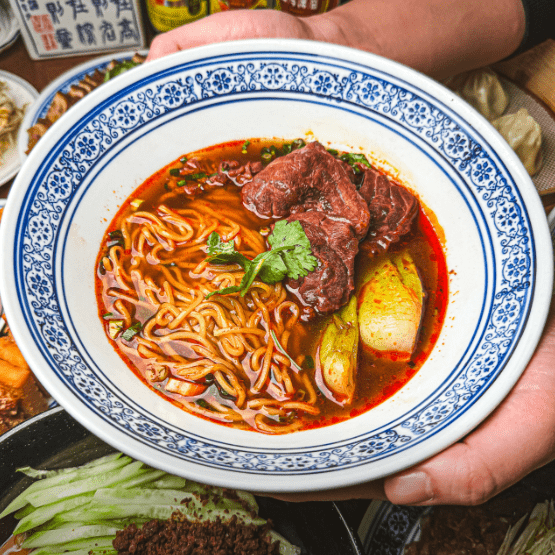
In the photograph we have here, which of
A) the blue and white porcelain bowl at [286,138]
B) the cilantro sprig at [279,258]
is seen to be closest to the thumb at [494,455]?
the blue and white porcelain bowl at [286,138]

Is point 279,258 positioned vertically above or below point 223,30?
below

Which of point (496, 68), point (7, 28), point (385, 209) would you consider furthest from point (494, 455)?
point (7, 28)

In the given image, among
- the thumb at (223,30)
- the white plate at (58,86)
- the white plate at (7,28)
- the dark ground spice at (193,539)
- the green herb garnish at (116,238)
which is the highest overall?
the white plate at (7,28)

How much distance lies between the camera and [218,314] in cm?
317

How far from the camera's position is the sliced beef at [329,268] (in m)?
3.06

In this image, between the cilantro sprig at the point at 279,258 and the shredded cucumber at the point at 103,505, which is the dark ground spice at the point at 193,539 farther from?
the cilantro sprig at the point at 279,258

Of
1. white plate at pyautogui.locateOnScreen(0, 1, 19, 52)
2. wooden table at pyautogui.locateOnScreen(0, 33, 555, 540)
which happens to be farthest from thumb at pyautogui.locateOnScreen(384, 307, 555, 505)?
white plate at pyautogui.locateOnScreen(0, 1, 19, 52)

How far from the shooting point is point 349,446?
245cm

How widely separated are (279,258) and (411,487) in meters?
1.58

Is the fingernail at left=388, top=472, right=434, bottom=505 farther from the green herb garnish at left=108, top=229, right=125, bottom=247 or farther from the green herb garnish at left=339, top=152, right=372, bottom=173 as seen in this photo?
the green herb garnish at left=108, top=229, right=125, bottom=247

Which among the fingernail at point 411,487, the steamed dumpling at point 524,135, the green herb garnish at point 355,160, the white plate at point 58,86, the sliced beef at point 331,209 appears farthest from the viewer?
the white plate at point 58,86

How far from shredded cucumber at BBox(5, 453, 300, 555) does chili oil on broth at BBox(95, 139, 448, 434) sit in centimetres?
104

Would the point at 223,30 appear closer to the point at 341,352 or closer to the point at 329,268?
the point at 329,268

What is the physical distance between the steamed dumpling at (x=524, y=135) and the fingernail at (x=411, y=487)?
2922 millimetres
